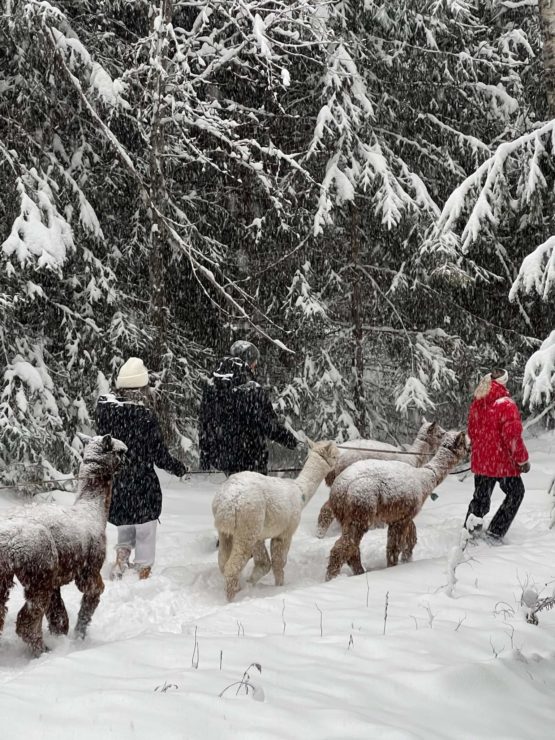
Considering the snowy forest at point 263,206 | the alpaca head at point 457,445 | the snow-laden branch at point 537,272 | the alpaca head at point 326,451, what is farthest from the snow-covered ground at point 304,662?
the snowy forest at point 263,206

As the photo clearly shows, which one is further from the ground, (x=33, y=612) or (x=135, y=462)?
(x=135, y=462)

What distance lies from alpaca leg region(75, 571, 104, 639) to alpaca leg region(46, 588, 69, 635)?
0.10m

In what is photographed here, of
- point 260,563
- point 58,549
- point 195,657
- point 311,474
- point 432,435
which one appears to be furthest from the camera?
point 432,435

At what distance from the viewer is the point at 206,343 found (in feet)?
45.0

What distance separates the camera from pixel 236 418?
7.70m

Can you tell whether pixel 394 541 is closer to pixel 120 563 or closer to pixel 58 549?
pixel 120 563

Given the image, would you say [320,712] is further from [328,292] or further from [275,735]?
[328,292]

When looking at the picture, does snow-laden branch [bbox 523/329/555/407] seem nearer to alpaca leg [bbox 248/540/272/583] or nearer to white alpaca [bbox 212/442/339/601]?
white alpaca [bbox 212/442/339/601]

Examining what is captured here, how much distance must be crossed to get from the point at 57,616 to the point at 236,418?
3003mm

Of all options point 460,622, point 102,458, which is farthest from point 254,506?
point 460,622

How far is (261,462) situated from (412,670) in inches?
162

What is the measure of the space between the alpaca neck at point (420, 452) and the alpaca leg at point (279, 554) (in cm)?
251

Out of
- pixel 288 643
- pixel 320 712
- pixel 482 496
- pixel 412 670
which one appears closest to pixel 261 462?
pixel 482 496

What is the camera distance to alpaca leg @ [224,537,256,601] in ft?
20.4
